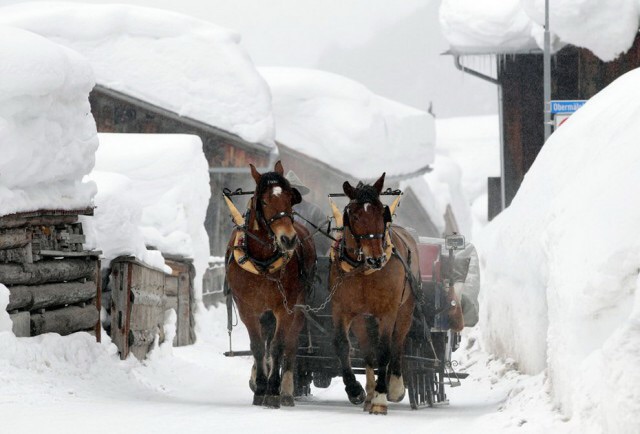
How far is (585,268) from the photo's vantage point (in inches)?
360

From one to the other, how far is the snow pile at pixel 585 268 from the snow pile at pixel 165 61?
58.4ft

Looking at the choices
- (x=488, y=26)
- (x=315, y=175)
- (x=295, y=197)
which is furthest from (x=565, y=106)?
(x=315, y=175)

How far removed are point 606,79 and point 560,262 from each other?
60.7ft

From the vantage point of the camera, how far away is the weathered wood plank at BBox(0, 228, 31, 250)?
11.4 metres

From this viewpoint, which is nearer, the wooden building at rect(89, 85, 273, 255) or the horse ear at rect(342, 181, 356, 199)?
the horse ear at rect(342, 181, 356, 199)

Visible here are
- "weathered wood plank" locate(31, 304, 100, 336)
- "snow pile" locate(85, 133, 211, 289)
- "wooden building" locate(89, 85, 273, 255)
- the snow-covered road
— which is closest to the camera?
the snow-covered road

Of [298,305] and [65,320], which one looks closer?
[298,305]

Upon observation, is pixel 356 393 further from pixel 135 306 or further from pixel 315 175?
pixel 315 175

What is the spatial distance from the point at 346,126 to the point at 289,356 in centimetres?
3100

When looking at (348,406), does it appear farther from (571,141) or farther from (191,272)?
(191,272)

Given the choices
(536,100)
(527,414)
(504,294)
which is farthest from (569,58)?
(527,414)

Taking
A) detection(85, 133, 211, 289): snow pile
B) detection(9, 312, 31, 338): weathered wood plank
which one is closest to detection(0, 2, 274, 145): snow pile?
detection(85, 133, 211, 289): snow pile

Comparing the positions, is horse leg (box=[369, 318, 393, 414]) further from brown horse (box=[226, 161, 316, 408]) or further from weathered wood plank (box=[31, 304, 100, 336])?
weathered wood plank (box=[31, 304, 100, 336])

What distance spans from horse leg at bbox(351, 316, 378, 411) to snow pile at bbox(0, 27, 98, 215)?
3200mm
